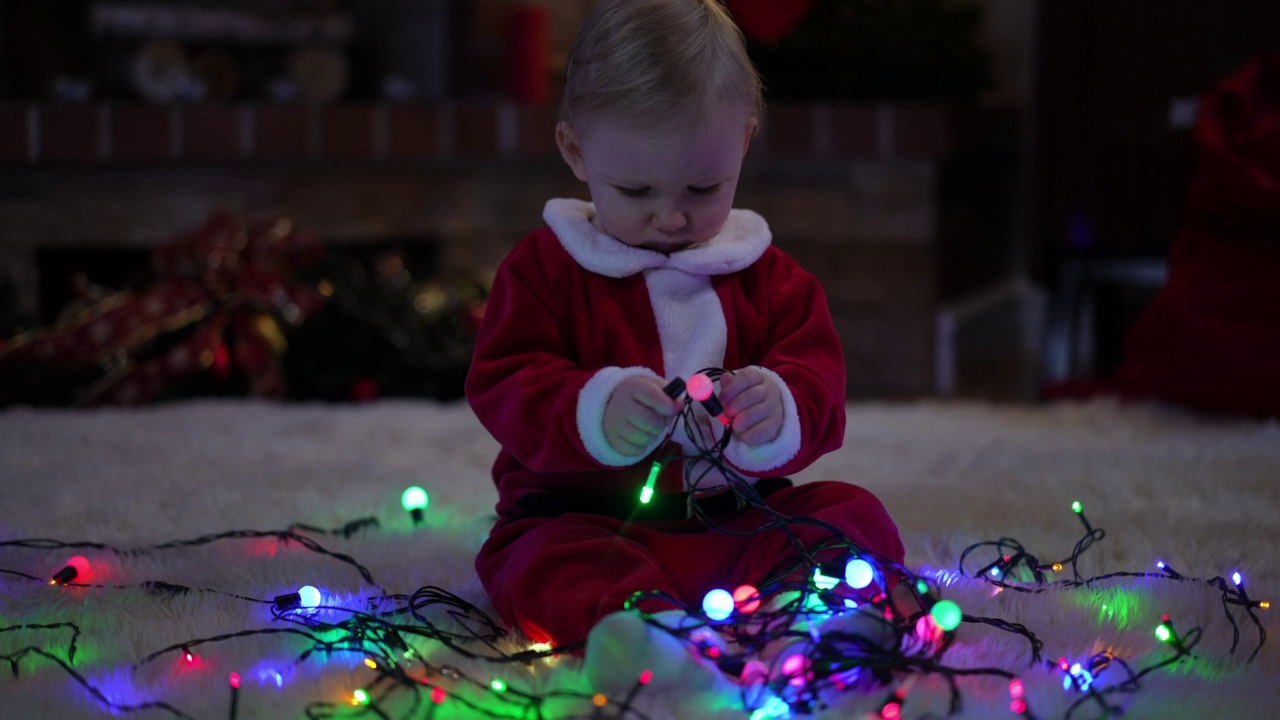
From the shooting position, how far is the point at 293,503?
128cm

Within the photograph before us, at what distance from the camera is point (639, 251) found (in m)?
0.97

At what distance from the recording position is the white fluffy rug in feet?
2.52

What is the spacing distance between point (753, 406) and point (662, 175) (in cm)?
19

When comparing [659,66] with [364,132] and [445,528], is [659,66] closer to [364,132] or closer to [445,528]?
[445,528]

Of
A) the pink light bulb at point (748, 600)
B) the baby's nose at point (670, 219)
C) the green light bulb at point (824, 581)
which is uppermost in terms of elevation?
the baby's nose at point (670, 219)

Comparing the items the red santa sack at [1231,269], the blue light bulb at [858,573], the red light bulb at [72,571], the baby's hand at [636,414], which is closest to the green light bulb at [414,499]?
the red light bulb at [72,571]

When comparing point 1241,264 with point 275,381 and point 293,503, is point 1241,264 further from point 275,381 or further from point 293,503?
point 275,381

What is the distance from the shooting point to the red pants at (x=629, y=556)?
0.84 metres

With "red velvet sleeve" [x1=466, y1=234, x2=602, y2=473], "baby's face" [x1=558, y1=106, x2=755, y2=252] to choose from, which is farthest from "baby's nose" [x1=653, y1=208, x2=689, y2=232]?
"red velvet sleeve" [x1=466, y1=234, x2=602, y2=473]

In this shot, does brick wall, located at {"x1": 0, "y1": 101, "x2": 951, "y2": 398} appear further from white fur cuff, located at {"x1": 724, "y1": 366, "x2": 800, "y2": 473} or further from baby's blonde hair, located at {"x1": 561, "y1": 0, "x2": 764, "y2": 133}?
white fur cuff, located at {"x1": 724, "y1": 366, "x2": 800, "y2": 473}

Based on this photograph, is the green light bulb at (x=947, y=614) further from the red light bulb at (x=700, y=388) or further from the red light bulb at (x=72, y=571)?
the red light bulb at (x=72, y=571)

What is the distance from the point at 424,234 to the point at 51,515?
1.56 meters

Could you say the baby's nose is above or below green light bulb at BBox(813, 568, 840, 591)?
above

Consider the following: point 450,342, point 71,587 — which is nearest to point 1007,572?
point 71,587
